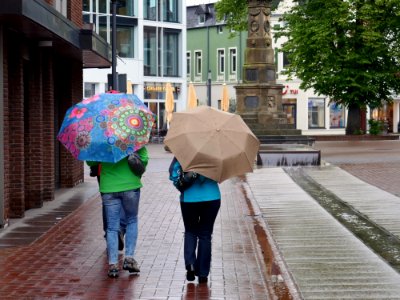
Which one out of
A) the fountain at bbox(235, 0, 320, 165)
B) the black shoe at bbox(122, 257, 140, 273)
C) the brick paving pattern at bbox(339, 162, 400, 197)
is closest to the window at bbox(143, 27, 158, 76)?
the fountain at bbox(235, 0, 320, 165)

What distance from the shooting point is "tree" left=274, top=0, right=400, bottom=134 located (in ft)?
A: 146

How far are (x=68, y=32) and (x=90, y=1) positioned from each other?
39487mm

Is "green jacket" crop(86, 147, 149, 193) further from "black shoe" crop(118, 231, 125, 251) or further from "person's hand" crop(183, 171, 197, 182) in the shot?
"black shoe" crop(118, 231, 125, 251)

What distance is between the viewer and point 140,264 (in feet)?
33.4

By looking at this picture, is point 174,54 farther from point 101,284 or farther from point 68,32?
point 101,284

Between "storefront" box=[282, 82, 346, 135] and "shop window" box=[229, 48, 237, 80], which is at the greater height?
"shop window" box=[229, 48, 237, 80]

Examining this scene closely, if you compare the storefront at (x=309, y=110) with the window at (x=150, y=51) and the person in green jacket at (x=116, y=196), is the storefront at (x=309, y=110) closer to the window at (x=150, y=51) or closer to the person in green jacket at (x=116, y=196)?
the window at (x=150, y=51)

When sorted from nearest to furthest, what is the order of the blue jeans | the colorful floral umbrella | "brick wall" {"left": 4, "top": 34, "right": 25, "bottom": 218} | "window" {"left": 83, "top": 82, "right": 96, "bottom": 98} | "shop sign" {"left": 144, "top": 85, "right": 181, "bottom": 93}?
the colorful floral umbrella < the blue jeans < "brick wall" {"left": 4, "top": 34, "right": 25, "bottom": 218} < "window" {"left": 83, "top": 82, "right": 96, "bottom": 98} < "shop sign" {"left": 144, "top": 85, "right": 181, "bottom": 93}

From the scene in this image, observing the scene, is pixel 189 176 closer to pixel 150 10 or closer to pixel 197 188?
pixel 197 188

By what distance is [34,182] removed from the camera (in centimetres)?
1588

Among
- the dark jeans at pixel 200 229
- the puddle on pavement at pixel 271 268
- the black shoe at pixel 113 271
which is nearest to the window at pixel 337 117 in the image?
the puddle on pavement at pixel 271 268

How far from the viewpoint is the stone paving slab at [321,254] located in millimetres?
8766

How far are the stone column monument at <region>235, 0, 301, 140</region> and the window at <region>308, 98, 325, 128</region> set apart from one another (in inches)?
1352

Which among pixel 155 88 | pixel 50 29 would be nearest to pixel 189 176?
pixel 50 29
